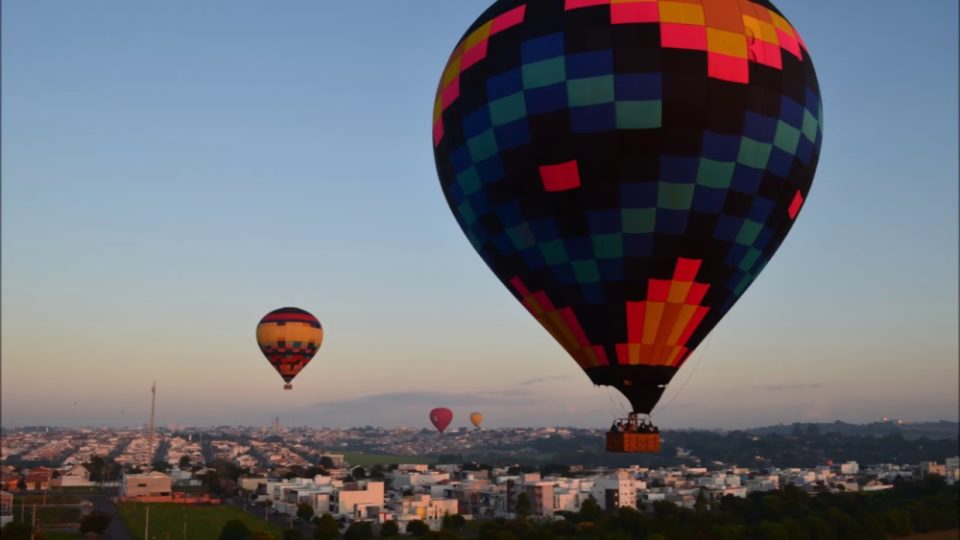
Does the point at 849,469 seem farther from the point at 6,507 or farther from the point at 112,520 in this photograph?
the point at 6,507

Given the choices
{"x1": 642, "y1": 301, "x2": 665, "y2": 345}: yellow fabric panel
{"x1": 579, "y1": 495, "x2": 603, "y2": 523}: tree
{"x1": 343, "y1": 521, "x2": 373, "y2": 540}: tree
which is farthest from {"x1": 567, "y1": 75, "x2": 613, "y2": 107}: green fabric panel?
{"x1": 579, "y1": 495, "x2": 603, "y2": 523}: tree

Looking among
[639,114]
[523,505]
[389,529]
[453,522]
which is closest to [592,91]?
[639,114]

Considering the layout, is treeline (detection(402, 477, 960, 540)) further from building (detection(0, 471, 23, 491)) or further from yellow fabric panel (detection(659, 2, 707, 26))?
building (detection(0, 471, 23, 491))

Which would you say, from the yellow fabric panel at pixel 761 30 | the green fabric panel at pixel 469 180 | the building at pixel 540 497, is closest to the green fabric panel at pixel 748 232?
the yellow fabric panel at pixel 761 30

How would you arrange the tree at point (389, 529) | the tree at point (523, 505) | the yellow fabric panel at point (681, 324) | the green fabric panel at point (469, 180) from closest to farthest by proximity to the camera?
the yellow fabric panel at point (681, 324), the green fabric panel at point (469, 180), the tree at point (389, 529), the tree at point (523, 505)

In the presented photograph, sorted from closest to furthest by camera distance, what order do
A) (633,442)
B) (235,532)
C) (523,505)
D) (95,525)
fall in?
(633,442)
(235,532)
(95,525)
(523,505)

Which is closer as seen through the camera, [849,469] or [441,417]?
[441,417]

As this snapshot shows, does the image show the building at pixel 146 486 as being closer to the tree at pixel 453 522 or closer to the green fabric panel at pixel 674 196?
the tree at pixel 453 522

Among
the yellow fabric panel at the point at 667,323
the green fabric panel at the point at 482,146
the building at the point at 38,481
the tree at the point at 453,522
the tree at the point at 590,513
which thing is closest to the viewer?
the yellow fabric panel at the point at 667,323
